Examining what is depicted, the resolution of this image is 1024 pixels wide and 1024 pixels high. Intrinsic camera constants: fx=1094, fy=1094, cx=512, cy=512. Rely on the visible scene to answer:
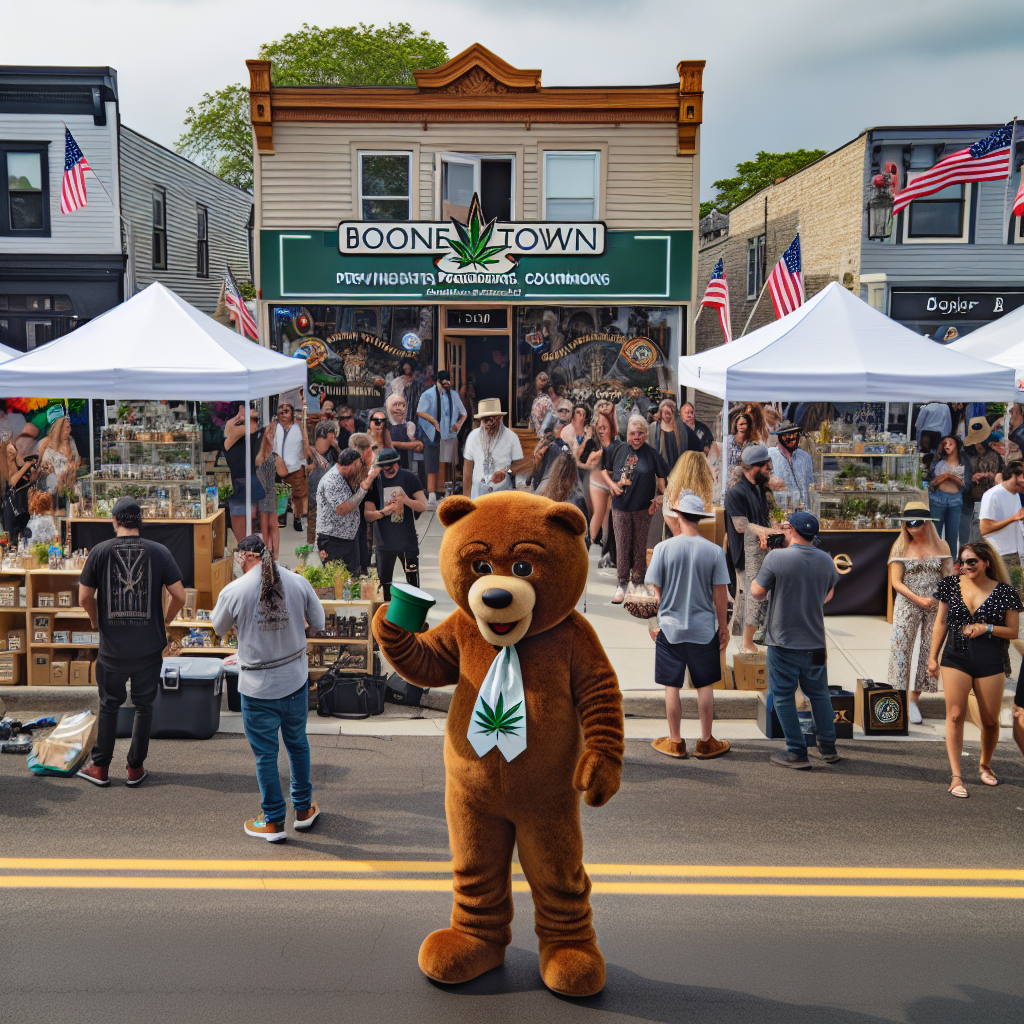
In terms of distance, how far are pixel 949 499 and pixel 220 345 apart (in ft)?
26.6

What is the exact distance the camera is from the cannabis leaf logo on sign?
15.4 ft

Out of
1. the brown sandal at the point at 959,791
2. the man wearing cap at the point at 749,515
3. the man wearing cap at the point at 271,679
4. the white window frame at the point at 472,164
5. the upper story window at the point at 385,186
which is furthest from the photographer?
the upper story window at the point at 385,186

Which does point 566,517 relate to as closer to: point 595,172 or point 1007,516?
point 1007,516

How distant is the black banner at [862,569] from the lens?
37.4 ft

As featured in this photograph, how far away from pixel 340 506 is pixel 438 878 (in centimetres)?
488

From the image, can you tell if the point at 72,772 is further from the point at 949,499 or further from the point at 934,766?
the point at 949,499

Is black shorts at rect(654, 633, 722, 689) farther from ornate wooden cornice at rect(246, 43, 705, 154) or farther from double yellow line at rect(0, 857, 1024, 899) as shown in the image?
ornate wooden cornice at rect(246, 43, 705, 154)

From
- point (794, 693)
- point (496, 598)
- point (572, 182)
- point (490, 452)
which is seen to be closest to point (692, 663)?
point (794, 693)

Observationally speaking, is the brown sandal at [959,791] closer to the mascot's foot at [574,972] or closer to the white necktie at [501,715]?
the mascot's foot at [574,972]

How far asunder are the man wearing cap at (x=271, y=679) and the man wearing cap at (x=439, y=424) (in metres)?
10.6

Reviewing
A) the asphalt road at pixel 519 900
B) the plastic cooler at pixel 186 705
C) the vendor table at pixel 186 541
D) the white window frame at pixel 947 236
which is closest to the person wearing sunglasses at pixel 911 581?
the asphalt road at pixel 519 900

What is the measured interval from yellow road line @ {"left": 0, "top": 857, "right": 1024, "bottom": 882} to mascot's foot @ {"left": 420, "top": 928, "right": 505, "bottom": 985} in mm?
1071

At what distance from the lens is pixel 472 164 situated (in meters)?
18.4

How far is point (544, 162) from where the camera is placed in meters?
18.4
